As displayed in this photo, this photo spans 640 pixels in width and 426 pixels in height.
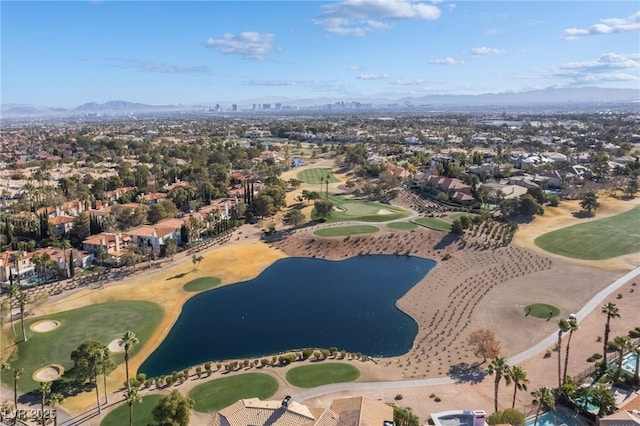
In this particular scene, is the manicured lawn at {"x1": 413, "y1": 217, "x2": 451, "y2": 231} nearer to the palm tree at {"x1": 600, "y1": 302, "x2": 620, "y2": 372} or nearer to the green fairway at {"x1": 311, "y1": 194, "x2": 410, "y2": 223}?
the green fairway at {"x1": 311, "y1": 194, "x2": 410, "y2": 223}

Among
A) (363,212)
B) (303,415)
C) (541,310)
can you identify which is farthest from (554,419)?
(363,212)

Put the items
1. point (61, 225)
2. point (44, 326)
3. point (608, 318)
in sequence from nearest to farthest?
point (608, 318)
point (44, 326)
point (61, 225)

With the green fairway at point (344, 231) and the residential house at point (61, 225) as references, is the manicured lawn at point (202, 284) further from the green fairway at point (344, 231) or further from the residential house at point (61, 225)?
the residential house at point (61, 225)

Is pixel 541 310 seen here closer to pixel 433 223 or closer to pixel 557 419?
pixel 557 419

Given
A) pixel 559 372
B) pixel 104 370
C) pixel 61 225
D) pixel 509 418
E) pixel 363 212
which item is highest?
pixel 61 225

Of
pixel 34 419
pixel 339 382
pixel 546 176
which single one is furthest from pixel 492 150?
pixel 34 419

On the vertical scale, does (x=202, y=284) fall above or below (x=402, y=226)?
below

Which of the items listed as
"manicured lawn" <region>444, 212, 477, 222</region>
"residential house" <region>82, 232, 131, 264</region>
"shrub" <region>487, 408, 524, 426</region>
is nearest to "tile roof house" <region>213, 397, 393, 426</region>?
"shrub" <region>487, 408, 524, 426</region>
